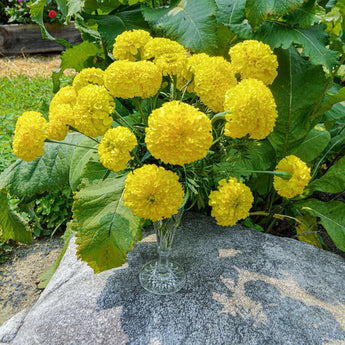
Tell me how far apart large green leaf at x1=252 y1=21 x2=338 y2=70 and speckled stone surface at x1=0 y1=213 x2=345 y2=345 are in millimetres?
871

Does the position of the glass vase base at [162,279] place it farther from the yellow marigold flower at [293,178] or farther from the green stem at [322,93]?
the green stem at [322,93]

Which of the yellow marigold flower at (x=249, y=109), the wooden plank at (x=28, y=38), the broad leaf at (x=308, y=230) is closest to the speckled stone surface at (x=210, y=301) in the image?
the broad leaf at (x=308, y=230)

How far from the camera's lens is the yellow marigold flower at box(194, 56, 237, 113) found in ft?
3.18

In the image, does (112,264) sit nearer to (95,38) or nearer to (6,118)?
(95,38)

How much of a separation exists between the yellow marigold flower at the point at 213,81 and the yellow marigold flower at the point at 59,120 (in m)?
0.35

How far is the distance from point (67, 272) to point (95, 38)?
1.30 metres

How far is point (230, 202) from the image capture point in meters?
1.06

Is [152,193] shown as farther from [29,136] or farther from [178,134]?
[29,136]

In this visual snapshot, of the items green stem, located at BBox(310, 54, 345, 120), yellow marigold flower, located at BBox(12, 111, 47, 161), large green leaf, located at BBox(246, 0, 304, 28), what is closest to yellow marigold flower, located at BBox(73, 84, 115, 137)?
yellow marigold flower, located at BBox(12, 111, 47, 161)

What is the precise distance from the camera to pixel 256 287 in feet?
4.85

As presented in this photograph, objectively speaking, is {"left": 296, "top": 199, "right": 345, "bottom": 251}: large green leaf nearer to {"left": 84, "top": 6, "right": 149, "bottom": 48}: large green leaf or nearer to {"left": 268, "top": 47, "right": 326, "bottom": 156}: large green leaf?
{"left": 268, "top": 47, "right": 326, "bottom": 156}: large green leaf

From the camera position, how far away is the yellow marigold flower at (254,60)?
1017 millimetres

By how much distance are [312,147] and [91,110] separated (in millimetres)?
1323

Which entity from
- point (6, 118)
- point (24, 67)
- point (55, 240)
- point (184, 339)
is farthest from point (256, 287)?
point (24, 67)
